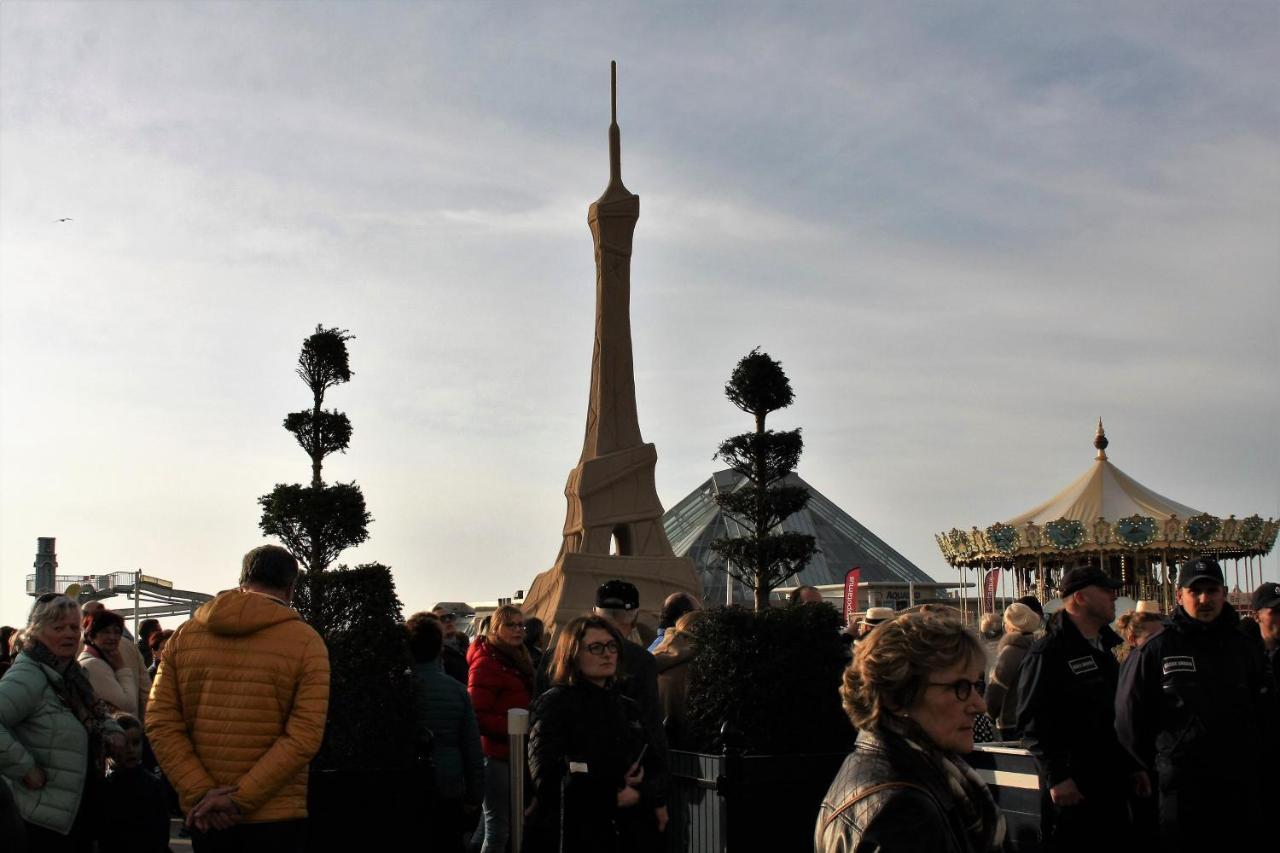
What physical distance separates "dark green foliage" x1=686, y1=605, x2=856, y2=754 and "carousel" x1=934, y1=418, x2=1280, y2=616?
26272 mm

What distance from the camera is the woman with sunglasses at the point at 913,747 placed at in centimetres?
273

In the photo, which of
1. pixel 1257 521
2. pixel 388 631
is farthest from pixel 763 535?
pixel 388 631

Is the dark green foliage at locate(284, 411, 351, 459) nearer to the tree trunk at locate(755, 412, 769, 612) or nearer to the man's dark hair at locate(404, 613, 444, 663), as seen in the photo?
the tree trunk at locate(755, 412, 769, 612)

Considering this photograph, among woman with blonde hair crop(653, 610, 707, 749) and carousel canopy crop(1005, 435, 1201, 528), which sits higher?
Result: carousel canopy crop(1005, 435, 1201, 528)

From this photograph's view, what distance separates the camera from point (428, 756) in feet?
25.8

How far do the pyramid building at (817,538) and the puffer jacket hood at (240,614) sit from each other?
183 ft

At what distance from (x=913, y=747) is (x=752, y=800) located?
439 cm

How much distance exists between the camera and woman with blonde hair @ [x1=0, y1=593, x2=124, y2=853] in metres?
5.69

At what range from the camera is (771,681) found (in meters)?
7.53

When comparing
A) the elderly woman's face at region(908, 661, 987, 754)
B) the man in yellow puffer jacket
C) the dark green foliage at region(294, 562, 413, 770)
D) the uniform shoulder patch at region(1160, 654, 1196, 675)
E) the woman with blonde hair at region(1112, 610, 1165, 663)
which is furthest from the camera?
the woman with blonde hair at region(1112, 610, 1165, 663)

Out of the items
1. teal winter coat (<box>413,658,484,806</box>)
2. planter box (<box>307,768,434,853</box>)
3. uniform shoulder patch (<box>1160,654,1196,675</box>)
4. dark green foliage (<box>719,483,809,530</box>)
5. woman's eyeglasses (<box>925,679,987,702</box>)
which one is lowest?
planter box (<box>307,768,434,853</box>)

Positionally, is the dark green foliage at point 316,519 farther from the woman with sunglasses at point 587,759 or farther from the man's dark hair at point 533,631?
the woman with sunglasses at point 587,759

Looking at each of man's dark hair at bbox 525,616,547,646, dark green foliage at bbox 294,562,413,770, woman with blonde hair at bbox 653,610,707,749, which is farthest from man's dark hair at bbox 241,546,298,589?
man's dark hair at bbox 525,616,547,646

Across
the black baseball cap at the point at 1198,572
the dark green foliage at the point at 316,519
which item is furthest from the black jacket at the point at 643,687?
the dark green foliage at the point at 316,519
